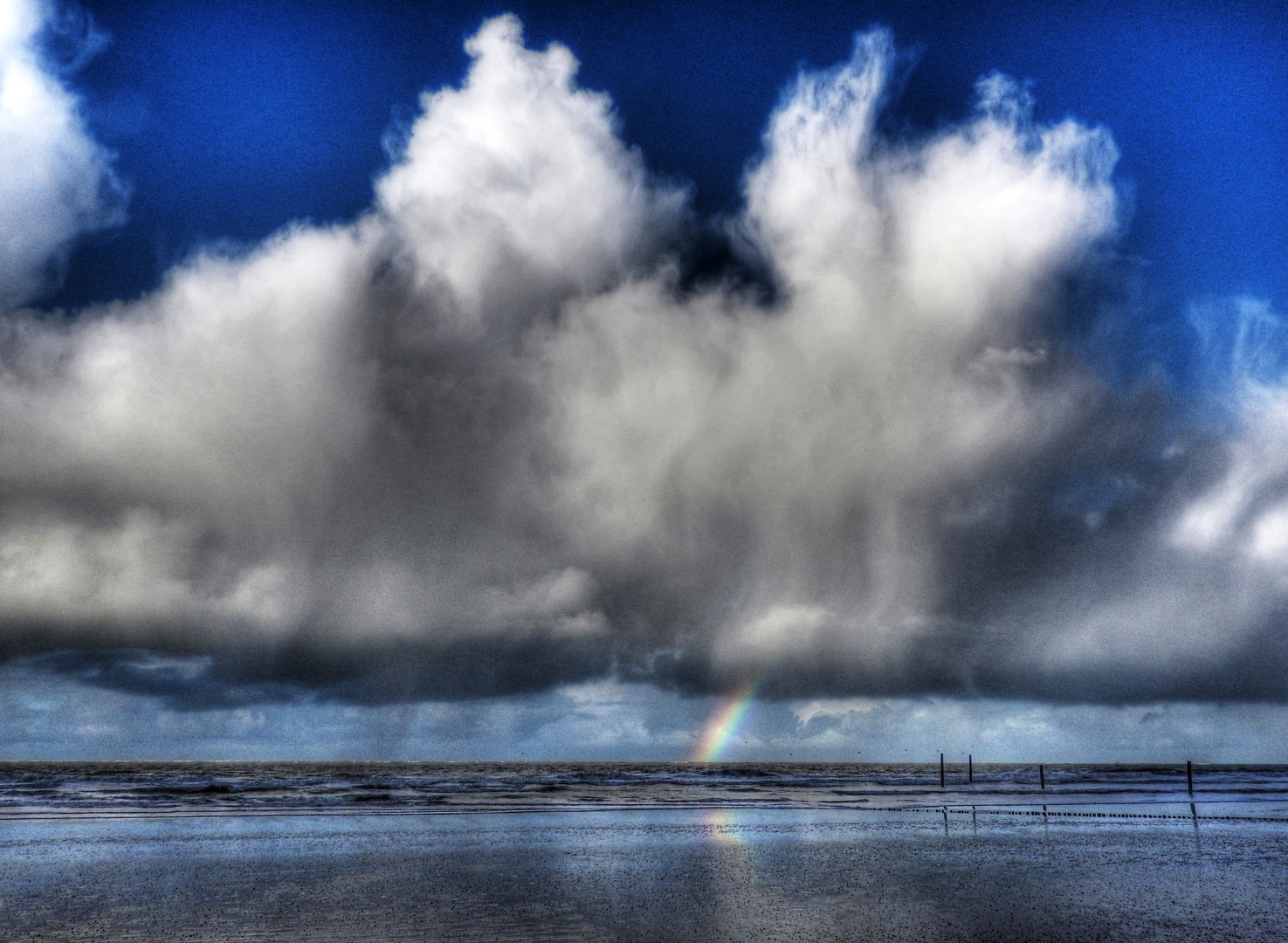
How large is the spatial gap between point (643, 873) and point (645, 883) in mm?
1849

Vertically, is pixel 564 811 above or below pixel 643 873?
below

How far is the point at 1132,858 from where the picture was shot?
97.6 feet

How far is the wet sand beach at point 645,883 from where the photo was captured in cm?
1866

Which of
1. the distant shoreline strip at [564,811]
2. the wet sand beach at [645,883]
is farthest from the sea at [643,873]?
the distant shoreline strip at [564,811]

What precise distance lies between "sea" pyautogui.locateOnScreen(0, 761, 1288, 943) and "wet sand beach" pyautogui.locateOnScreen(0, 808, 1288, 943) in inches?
4.2

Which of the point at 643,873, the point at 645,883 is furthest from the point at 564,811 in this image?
the point at 645,883

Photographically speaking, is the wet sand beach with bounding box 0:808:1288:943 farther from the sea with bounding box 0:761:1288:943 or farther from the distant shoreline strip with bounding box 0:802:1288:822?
the distant shoreline strip with bounding box 0:802:1288:822

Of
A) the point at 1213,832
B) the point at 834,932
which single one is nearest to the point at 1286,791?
the point at 1213,832

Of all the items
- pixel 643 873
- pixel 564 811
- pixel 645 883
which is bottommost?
pixel 564 811

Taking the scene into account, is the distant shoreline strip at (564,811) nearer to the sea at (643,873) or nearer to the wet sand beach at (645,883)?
the sea at (643,873)

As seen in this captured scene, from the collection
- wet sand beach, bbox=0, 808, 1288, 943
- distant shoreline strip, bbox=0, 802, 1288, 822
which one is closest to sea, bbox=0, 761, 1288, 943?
wet sand beach, bbox=0, 808, 1288, 943

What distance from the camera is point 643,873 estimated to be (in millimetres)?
26016

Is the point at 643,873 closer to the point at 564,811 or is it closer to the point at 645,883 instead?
the point at 645,883

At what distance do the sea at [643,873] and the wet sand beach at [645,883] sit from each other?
0.11 meters
